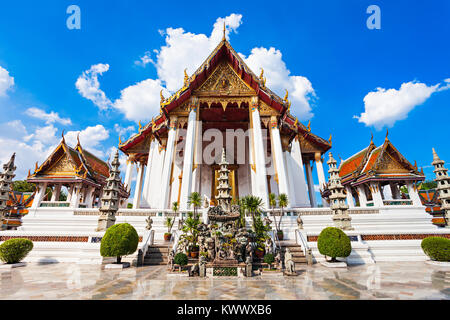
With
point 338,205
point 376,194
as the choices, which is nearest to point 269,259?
point 338,205

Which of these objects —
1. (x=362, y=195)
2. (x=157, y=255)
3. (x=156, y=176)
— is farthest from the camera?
(x=362, y=195)

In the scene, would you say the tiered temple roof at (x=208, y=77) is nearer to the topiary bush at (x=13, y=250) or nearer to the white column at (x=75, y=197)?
the white column at (x=75, y=197)

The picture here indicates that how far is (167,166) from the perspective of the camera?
14.3 meters

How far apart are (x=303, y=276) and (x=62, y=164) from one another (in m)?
18.6

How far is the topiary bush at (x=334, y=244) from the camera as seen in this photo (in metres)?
7.53

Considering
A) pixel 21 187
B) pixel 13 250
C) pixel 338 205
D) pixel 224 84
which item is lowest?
pixel 13 250

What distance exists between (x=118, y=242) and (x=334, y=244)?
24.9 feet

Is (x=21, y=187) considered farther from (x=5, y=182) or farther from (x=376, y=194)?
(x=376, y=194)

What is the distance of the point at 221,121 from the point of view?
19.1 meters

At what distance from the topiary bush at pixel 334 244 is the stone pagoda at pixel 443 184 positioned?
8.09 metres

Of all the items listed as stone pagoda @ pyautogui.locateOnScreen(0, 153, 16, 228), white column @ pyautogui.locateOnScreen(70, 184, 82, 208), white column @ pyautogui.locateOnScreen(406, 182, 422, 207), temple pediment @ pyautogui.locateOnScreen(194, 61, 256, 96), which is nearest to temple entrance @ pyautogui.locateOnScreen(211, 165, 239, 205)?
temple pediment @ pyautogui.locateOnScreen(194, 61, 256, 96)

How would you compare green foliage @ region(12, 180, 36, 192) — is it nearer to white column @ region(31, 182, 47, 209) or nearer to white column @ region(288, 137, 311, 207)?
white column @ region(31, 182, 47, 209)

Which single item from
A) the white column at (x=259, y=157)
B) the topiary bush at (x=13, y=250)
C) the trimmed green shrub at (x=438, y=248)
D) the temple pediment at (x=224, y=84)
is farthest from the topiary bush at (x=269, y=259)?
the temple pediment at (x=224, y=84)
